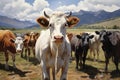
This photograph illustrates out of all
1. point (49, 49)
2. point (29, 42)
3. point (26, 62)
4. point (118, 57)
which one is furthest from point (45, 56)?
point (29, 42)

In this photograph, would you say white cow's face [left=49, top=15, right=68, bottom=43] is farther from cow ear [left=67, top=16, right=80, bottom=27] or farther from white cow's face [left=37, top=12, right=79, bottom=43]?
cow ear [left=67, top=16, right=80, bottom=27]

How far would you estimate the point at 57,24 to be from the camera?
22.9 ft

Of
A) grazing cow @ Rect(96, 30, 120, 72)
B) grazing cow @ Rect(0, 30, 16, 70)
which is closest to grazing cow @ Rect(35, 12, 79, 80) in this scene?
grazing cow @ Rect(96, 30, 120, 72)

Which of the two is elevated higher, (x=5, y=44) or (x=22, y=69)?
(x=5, y=44)

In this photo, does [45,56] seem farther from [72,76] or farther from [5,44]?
[5,44]

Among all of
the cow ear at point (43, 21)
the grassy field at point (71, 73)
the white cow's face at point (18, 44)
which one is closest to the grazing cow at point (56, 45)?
the cow ear at point (43, 21)

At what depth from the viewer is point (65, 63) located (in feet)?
25.9

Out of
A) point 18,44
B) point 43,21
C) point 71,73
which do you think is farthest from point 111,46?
point 43,21

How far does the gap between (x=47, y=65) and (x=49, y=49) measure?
1.74 ft

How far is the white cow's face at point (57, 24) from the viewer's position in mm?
6619

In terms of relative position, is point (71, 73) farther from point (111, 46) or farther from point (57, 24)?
point (57, 24)

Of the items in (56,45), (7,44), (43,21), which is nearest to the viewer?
(56,45)

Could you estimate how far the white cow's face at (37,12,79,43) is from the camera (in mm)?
6619

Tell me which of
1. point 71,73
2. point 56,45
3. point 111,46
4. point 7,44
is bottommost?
point 71,73
